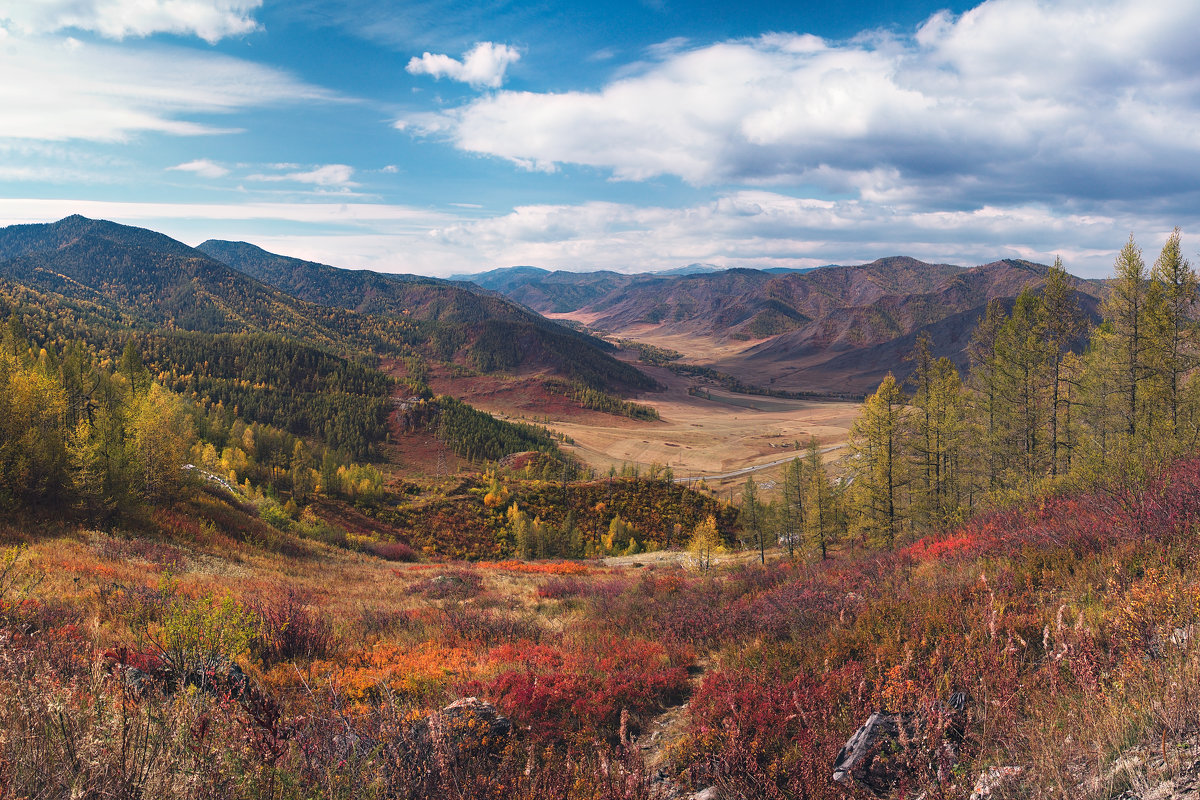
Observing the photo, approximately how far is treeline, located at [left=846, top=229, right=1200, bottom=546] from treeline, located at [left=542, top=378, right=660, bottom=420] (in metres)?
143

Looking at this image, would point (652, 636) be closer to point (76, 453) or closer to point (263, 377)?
point (76, 453)

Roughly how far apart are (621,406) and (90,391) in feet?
484

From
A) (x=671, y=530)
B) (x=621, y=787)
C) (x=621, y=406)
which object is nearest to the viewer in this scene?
(x=621, y=787)

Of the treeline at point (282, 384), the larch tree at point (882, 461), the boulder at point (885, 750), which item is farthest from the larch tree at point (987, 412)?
the treeline at point (282, 384)

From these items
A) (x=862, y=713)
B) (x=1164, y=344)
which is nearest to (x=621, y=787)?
(x=862, y=713)

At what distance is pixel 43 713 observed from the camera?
3717 mm

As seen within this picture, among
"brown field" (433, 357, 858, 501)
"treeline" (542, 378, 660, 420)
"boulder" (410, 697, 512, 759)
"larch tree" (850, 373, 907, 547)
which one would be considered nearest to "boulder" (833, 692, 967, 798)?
"boulder" (410, 697, 512, 759)

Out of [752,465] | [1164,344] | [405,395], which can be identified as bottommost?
[752,465]

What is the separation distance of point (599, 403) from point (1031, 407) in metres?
155

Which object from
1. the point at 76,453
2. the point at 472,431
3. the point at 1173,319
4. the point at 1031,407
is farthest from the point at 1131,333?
the point at 472,431

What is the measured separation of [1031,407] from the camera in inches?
1169

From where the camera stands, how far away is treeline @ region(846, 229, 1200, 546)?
23438 mm

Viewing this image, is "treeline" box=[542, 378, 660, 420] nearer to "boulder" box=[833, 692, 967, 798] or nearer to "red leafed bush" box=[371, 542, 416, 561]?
"red leafed bush" box=[371, 542, 416, 561]

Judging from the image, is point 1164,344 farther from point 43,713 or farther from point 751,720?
point 43,713
